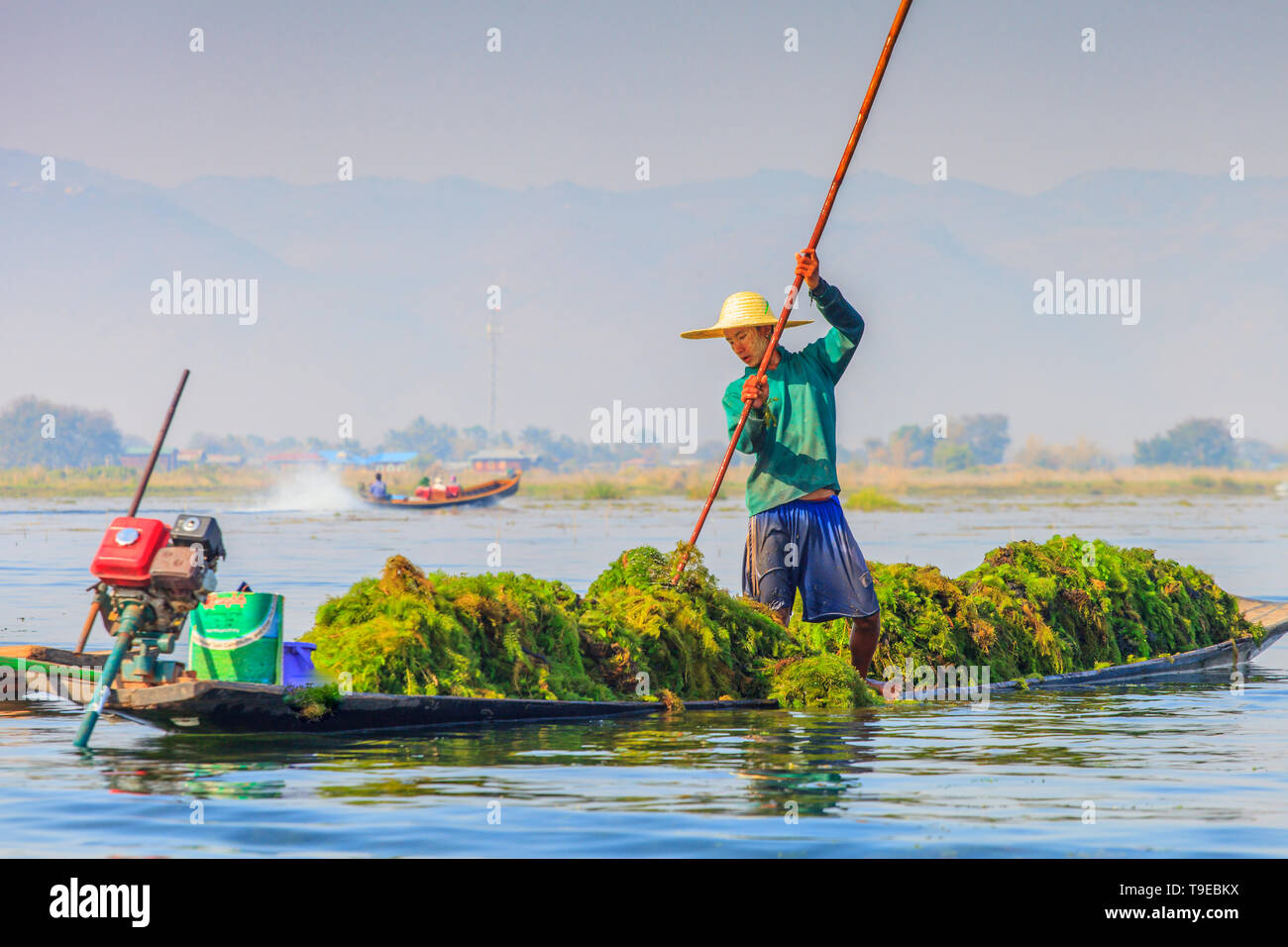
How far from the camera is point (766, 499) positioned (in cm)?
1030

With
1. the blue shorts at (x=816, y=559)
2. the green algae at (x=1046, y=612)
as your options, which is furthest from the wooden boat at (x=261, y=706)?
the green algae at (x=1046, y=612)

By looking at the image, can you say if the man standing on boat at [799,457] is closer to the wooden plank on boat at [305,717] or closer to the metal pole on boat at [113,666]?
the wooden plank on boat at [305,717]

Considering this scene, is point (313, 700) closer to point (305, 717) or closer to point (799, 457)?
point (305, 717)

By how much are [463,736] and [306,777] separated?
1503 millimetres

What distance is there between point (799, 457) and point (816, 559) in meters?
0.70

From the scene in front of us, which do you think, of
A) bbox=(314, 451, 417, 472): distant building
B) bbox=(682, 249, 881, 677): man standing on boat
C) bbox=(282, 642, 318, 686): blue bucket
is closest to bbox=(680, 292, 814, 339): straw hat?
bbox=(682, 249, 881, 677): man standing on boat

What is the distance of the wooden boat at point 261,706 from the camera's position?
801 cm

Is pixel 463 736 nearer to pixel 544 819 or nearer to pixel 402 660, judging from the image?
pixel 402 660

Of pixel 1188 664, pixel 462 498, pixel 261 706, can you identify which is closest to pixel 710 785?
pixel 261 706

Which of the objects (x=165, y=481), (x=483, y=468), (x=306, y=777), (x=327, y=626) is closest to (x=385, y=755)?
(x=306, y=777)

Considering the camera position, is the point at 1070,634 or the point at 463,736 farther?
the point at 1070,634

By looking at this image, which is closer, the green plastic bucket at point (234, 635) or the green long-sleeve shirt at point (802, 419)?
the green plastic bucket at point (234, 635)

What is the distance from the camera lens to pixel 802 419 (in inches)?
398

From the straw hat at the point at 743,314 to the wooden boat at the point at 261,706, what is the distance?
2492 millimetres
